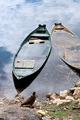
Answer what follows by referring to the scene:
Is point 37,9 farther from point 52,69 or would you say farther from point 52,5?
point 52,69

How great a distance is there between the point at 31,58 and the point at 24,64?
1342 millimetres

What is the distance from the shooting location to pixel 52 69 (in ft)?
43.5

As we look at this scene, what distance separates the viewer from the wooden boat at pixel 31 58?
1127 centimetres

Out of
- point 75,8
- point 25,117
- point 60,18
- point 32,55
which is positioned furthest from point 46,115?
point 75,8

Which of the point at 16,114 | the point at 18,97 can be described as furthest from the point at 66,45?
the point at 16,114

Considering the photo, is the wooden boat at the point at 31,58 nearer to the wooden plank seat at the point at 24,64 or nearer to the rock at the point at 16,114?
the wooden plank seat at the point at 24,64

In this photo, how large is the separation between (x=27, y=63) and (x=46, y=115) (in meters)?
6.15

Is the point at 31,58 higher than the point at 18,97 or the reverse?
higher

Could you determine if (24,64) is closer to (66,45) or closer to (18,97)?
(18,97)

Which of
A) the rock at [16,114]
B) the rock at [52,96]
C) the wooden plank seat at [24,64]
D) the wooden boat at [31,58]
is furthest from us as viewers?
the wooden plank seat at [24,64]

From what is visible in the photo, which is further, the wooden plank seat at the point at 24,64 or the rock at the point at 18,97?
the wooden plank seat at the point at 24,64

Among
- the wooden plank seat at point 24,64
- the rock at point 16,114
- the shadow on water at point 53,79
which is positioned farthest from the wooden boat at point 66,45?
the rock at point 16,114

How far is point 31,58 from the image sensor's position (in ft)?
44.3

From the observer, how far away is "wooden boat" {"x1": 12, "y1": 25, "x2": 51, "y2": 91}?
11266 mm
